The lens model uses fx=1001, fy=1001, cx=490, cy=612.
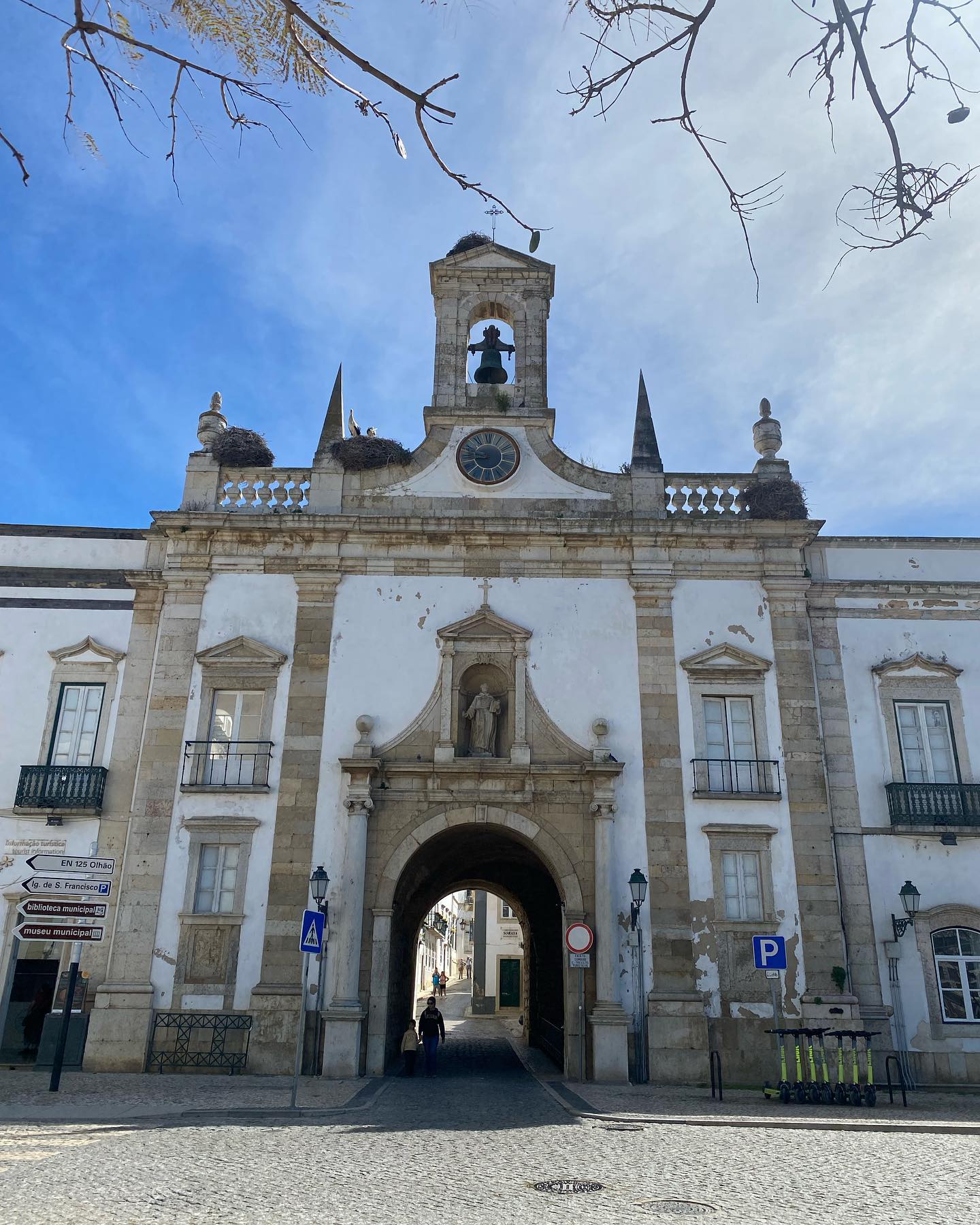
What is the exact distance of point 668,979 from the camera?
48.2 ft

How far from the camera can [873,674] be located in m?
16.9

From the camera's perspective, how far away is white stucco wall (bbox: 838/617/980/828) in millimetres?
16219

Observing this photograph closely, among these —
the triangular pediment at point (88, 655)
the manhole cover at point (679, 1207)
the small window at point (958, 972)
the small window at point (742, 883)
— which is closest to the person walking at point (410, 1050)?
the small window at point (742, 883)

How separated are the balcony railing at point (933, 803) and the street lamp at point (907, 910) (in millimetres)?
1061

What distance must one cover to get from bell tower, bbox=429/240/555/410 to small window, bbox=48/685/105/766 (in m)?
8.58

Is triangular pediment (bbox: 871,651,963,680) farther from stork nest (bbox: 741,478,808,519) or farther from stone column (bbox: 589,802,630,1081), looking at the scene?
stone column (bbox: 589,802,630,1081)

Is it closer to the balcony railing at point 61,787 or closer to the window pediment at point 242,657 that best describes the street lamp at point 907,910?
the window pediment at point 242,657

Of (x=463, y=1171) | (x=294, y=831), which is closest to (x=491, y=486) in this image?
(x=294, y=831)

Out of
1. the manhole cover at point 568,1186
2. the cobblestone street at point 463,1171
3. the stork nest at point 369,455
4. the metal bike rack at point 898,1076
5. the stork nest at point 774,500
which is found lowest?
the manhole cover at point 568,1186

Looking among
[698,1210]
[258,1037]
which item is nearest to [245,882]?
[258,1037]

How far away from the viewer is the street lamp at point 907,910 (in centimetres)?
1515

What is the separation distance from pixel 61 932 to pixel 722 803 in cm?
960

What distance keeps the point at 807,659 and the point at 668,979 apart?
5.64 metres

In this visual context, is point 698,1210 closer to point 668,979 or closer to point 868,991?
point 668,979
